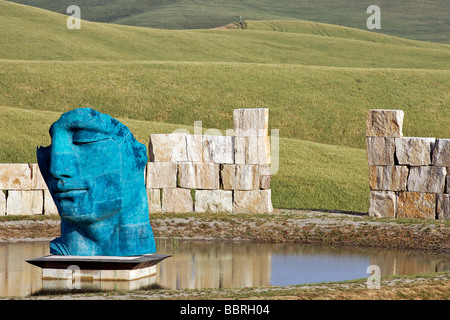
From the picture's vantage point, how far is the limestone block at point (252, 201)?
→ 26.8 meters

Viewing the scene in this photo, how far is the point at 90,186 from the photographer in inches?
669

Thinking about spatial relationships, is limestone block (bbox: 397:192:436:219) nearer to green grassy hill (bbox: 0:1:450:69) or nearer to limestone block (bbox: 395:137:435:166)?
limestone block (bbox: 395:137:435:166)

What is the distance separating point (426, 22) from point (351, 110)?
11197cm

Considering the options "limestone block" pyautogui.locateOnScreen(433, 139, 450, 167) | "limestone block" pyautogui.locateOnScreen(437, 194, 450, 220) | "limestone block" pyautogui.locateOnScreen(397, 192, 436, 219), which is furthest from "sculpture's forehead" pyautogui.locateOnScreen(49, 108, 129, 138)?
"limestone block" pyautogui.locateOnScreen(437, 194, 450, 220)

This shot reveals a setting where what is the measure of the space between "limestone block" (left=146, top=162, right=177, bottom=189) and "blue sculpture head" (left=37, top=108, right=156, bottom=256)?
9.09 m

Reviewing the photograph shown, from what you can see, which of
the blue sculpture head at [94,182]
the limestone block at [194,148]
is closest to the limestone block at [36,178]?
the limestone block at [194,148]

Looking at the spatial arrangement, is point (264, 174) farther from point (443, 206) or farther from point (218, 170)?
point (443, 206)

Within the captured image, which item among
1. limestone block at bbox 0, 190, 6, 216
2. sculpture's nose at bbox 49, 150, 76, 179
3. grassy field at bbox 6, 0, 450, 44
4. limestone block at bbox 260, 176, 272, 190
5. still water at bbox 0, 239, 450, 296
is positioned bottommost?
still water at bbox 0, 239, 450, 296

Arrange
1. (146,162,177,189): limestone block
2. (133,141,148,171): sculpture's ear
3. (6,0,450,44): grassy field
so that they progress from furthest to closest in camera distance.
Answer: (6,0,450,44): grassy field < (146,162,177,189): limestone block < (133,141,148,171): sculpture's ear

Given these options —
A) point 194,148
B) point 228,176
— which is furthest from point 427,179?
point 194,148

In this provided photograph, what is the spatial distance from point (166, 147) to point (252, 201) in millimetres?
3697

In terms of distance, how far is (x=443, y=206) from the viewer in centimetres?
2506

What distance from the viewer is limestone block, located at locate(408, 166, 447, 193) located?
2505 cm
